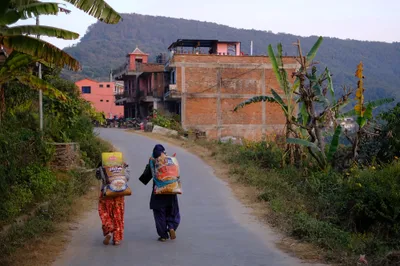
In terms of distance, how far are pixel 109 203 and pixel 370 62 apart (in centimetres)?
8207

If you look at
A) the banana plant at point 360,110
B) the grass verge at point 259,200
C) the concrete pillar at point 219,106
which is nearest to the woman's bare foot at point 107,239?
the grass verge at point 259,200

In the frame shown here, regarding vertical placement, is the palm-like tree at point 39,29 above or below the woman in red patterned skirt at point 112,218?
above

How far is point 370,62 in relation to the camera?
279 ft

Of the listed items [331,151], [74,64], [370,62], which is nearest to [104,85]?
[370,62]

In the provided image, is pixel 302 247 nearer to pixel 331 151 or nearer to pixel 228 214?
pixel 228 214

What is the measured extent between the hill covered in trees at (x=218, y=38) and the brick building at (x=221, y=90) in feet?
24.4

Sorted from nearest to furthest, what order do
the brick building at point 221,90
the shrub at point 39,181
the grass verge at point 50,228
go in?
the grass verge at point 50,228 < the shrub at point 39,181 < the brick building at point 221,90

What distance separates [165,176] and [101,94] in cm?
7142

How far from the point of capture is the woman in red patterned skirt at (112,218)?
29.0ft

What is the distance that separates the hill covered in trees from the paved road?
979 inches

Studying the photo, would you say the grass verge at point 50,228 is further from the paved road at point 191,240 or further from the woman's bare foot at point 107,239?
the woman's bare foot at point 107,239

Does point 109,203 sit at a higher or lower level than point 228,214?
higher

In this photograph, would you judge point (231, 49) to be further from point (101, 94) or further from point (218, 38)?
point (218, 38)

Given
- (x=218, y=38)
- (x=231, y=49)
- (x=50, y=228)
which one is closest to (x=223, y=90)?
(x=231, y=49)
